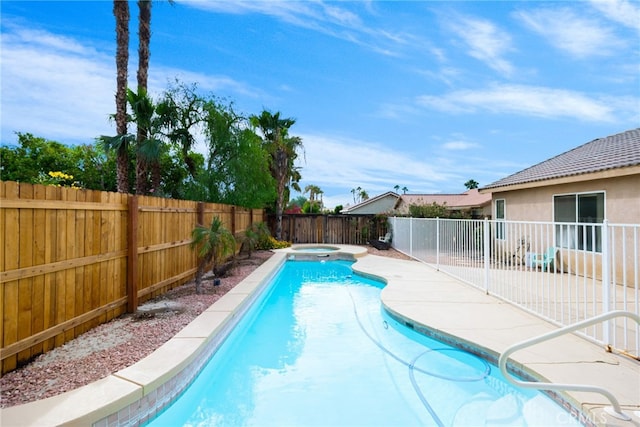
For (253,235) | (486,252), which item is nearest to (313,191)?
(253,235)

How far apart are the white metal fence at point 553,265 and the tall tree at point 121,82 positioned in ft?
32.2

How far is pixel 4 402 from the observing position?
8.39ft

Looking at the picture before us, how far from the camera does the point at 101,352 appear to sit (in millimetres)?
3541

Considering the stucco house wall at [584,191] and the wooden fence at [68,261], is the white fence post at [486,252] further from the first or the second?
the wooden fence at [68,261]

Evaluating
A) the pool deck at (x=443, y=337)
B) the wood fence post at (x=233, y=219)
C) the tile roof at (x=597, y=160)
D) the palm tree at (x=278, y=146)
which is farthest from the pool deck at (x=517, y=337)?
the palm tree at (x=278, y=146)

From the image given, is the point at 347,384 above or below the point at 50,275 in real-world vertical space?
below

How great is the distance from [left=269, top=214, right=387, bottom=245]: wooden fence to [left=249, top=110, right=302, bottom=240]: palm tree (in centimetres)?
82

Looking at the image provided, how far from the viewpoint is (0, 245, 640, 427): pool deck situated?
7.99ft

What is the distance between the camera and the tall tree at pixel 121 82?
998cm

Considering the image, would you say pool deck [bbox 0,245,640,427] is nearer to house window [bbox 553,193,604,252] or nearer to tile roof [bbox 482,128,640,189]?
house window [bbox 553,193,604,252]

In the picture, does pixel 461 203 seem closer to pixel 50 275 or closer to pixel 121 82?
pixel 121 82

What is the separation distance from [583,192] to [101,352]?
33.2 ft

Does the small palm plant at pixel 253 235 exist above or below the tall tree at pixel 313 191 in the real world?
below

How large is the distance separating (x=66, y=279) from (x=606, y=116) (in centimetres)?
1729
